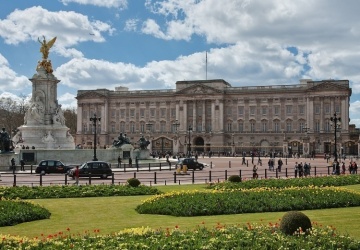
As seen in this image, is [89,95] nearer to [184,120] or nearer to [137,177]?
[184,120]

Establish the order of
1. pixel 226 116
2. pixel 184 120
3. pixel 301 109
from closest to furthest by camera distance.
Result: pixel 301 109 < pixel 226 116 < pixel 184 120

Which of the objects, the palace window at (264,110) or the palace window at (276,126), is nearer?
the palace window at (276,126)

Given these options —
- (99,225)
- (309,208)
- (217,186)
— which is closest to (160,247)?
(99,225)

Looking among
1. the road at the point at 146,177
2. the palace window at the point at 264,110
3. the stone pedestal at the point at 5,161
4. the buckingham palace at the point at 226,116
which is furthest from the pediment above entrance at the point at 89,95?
the stone pedestal at the point at 5,161

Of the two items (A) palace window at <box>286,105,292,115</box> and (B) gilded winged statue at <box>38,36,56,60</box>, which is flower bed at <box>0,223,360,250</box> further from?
(A) palace window at <box>286,105,292,115</box>

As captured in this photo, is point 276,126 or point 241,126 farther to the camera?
point 241,126

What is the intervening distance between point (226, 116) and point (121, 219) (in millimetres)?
114004

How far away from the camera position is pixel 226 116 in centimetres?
13050

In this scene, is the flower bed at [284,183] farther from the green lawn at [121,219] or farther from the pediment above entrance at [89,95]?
the pediment above entrance at [89,95]

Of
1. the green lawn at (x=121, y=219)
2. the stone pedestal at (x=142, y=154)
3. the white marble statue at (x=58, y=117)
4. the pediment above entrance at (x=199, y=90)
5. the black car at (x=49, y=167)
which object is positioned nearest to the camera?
the green lawn at (x=121, y=219)

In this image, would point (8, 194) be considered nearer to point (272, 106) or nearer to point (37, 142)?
point (37, 142)

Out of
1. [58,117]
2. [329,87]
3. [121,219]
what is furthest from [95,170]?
[329,87]

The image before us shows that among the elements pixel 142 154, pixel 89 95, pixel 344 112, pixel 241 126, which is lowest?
pixel 142 154

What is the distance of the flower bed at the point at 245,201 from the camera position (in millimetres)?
18766
